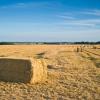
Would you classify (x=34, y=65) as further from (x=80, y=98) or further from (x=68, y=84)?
(x=80, y=98)

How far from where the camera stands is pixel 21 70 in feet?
38.0

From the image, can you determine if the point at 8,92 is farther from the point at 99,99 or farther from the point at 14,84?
the point at 99,99

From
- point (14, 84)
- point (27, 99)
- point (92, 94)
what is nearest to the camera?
point (27, 99)

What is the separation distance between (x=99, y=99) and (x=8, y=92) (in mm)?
3010

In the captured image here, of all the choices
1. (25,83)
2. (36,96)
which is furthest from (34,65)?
(36,96)

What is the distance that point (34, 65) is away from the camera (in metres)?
11.6

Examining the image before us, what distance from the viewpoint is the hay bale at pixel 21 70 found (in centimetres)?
1147

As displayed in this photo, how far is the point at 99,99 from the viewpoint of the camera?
9258 millimetres

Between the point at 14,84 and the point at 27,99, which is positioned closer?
the point at 27,99

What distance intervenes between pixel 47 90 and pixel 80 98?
1525 millimetres

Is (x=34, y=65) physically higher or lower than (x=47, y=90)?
higher

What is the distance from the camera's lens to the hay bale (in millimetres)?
11469

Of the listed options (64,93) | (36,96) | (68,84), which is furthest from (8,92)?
(68,84)

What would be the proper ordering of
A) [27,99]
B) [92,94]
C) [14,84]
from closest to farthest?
[27,99] → [92,94] → [14,84]
